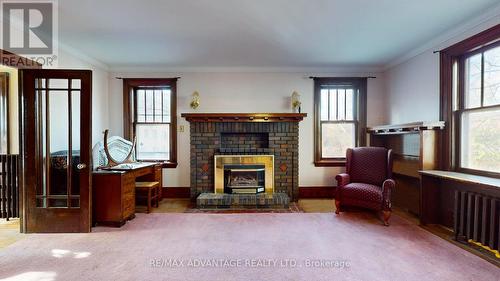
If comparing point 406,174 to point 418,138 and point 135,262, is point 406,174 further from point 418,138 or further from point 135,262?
point 135,262

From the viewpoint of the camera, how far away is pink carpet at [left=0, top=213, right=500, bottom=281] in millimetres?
2170

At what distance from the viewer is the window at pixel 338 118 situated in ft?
16.1

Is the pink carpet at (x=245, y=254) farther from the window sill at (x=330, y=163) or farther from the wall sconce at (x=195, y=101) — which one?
the wall sconce at (x=195, y=101)

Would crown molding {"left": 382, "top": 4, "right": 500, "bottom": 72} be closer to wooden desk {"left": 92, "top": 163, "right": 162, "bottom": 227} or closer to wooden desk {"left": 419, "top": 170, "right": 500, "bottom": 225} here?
wooden desk {"left": 419, "top": 170, "right": 500, "bottom": 225}

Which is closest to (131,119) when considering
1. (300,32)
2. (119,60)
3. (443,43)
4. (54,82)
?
(119,60)

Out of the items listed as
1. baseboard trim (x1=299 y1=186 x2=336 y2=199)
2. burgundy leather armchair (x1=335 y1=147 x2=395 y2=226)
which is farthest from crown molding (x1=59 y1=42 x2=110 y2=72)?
burgundy leather armchair (x1=335 y1=147 x2=395 y2=226)

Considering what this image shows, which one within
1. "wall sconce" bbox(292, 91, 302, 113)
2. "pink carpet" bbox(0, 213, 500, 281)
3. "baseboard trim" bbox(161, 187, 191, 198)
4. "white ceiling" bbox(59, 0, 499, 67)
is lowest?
"pink carpet" bbox(0, 213, 500, 281)

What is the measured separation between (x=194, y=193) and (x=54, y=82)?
2699 millimetres

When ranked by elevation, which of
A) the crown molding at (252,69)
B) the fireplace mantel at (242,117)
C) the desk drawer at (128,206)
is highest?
the crown molding at (252,69)

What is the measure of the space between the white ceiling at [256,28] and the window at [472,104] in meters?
0.38

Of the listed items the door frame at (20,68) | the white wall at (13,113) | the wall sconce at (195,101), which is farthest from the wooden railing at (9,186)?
the wall sconce at (195,101)
